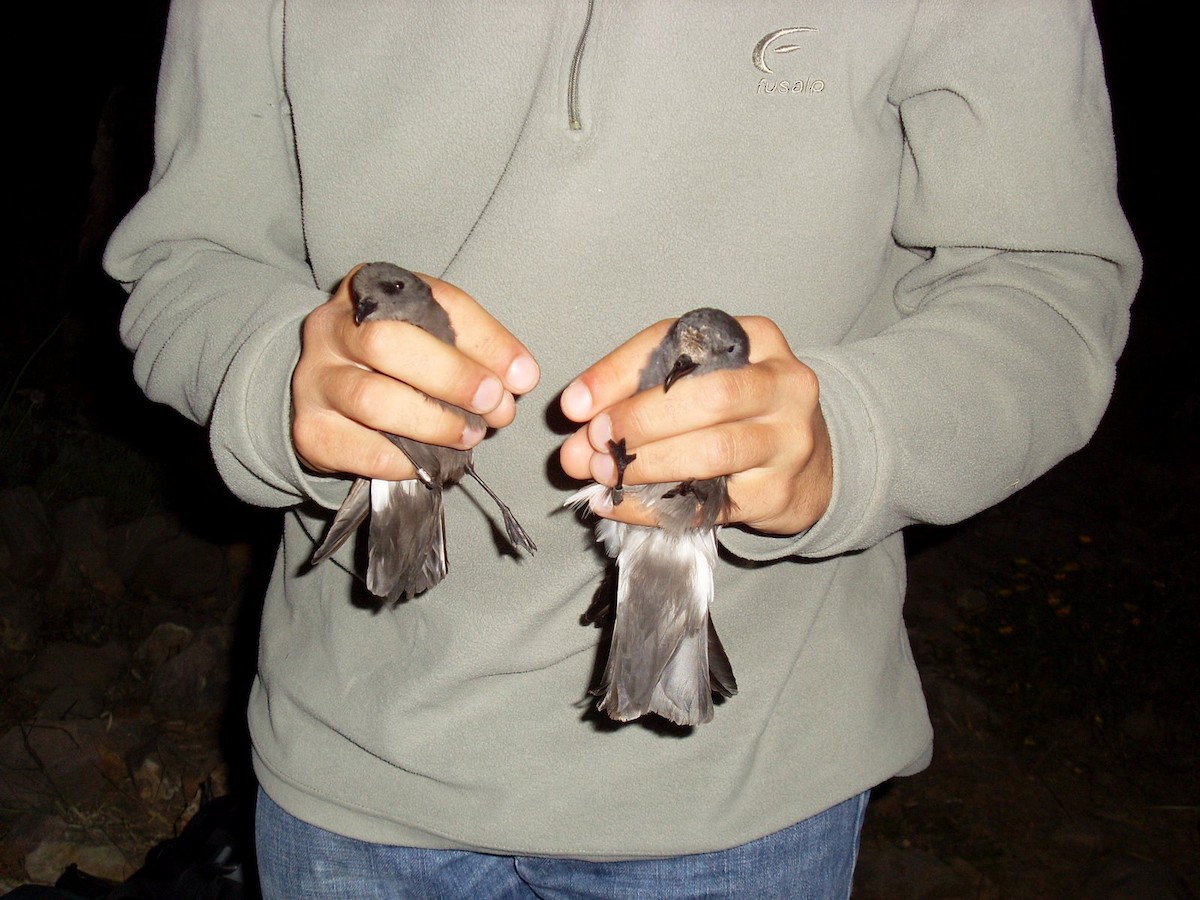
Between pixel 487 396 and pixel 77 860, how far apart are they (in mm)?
3694

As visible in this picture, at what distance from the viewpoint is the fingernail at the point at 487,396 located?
117 cm

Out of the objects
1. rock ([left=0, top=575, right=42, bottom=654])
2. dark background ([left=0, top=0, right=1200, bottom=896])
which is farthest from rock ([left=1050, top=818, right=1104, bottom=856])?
rock ([left=0, top=575, right=42, bottom=654])

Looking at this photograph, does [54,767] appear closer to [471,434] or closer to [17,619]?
[17,619]

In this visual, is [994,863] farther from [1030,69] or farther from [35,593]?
[35,593]

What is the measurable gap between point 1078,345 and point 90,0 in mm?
12340

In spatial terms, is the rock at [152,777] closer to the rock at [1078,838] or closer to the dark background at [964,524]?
the dark background at [964,524]

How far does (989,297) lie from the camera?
137 cm

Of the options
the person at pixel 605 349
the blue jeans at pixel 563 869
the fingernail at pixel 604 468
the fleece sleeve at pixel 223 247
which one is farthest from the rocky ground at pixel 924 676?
the fingernail at pixel 604 468

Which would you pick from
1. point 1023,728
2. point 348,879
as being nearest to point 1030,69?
point 348,879

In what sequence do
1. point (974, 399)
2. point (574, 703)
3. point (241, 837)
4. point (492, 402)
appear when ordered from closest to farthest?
Answer: point (492, 402) → point (974, 399) → point (574, 703) → point (241, 837)

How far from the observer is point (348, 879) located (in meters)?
1.68

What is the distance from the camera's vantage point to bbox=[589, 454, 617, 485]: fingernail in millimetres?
1205

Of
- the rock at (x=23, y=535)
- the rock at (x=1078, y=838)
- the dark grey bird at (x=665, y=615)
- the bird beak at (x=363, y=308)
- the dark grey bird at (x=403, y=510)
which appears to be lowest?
the rock at (x=1078, y=838)

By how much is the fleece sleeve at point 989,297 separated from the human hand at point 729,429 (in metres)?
0.08
